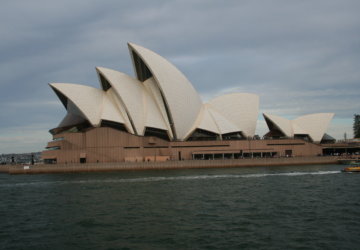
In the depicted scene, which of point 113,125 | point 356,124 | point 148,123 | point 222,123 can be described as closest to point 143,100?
point 148,123

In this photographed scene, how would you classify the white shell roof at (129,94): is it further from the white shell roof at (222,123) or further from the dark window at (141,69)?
the white shell roof at (222,123)

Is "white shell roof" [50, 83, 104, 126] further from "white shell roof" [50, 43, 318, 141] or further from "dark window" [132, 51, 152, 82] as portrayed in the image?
"dark window" [132, 51, 152, 82]

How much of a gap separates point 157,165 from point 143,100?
969cm

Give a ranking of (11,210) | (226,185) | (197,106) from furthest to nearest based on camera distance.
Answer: (197,106)
(226,185)
(11,210)

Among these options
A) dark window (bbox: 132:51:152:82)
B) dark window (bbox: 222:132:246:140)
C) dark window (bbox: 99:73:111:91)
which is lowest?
dark window (bbox: 222:132:246:140)

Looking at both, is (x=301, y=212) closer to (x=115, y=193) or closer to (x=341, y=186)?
(x=341, y=186)

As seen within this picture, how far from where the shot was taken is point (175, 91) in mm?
54250

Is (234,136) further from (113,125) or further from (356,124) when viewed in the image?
(356,124)

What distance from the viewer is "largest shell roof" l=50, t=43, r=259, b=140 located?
52.4 metres

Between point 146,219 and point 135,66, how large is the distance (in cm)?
3903

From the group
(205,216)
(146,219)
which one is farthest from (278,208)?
(146,219)

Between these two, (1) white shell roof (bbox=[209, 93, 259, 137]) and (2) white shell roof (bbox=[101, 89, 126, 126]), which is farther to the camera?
(1) white shell roof (bbox=[209, 93, 259, 137])

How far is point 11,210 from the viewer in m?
21.7

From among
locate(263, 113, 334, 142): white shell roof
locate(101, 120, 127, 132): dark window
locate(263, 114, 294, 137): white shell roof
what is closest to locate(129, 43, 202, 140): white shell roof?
locate(101, 120, 127, 132): dark window
